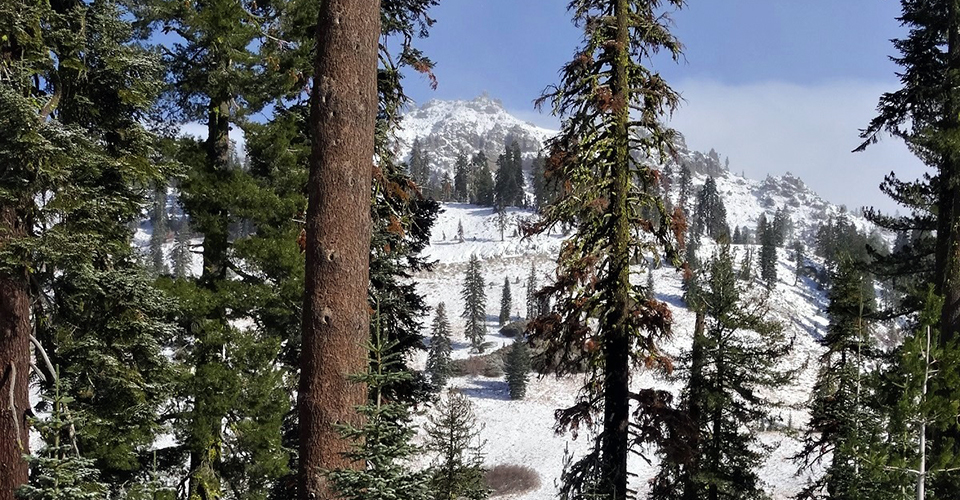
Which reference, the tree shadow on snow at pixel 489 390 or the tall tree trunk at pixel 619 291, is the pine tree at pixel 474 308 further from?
the tall tree trunk at pixel 619 291

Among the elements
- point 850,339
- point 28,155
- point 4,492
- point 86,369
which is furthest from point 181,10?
point 850,339

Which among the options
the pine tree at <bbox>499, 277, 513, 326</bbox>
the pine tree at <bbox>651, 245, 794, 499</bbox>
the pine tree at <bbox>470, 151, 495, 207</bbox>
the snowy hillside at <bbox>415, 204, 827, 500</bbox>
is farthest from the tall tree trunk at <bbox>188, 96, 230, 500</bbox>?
the pine tree at <bbox>470, 151, 495, 207</bbox>

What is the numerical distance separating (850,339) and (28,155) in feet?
59.1

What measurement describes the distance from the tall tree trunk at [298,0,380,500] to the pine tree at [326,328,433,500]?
22cm

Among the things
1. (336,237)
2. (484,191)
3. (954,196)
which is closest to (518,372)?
(954,196)

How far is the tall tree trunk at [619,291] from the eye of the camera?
7332 millimetres

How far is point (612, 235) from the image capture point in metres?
7.60

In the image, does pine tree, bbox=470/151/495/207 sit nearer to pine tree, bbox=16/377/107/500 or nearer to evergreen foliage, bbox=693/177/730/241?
evergreen foliage, bbox=693/177/730/241

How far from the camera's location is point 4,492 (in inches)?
234

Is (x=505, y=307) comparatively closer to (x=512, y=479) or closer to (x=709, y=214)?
(x=512, y=479)

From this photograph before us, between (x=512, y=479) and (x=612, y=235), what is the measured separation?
34.8 m

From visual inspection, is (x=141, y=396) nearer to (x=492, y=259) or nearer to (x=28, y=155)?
(x=28, y=155)

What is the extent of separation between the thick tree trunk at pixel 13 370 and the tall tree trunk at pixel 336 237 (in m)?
4.17

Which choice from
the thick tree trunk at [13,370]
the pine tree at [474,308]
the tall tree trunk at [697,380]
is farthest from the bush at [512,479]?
the pine tree at [474,308]
